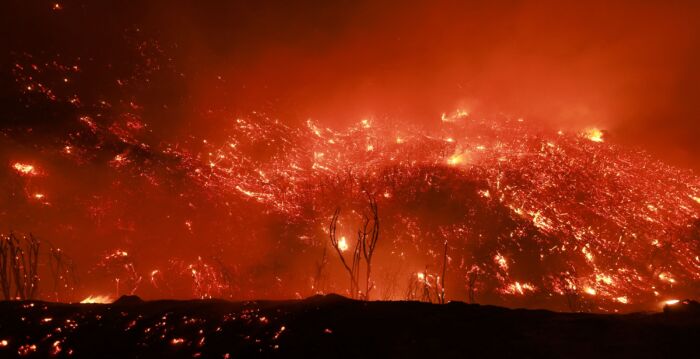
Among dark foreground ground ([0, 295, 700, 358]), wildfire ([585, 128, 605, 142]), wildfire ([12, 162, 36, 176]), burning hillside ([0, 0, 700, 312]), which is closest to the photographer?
dark foreground ground ([0, 295, 700, 358])

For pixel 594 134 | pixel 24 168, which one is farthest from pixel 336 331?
pixel 594 134

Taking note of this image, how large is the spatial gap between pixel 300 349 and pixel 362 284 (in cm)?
737

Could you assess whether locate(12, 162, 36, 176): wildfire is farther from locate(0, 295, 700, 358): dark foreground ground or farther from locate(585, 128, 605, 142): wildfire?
locate(585, 128, 605, 142): wildfire

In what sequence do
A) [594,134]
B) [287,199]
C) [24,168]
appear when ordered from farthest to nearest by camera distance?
[594,134]
[287,199]
[24,168]

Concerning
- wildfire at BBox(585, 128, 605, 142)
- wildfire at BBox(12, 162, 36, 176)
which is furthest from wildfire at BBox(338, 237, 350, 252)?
wildfire at BBox(585, 128, 605, 142)

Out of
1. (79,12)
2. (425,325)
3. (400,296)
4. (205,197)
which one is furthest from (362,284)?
(79,12)

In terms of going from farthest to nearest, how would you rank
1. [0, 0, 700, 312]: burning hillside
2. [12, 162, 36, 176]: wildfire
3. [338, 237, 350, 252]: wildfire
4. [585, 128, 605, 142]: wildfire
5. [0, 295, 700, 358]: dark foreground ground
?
[585, 128, 605, 142]: wildfire < [338, 237, 350, 252]: wildfire < [12, 162, 36, 176]: wildfire < [0, 0, 700, 312]: burning hillside < [0, 295, 700, 358]: dark foreground ground

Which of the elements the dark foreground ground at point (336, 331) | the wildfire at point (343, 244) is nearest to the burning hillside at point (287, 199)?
the wildfire at point (343, 244)

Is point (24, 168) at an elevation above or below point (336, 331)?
above

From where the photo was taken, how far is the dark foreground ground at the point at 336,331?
237 cm

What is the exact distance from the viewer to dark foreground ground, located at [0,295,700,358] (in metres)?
2.37

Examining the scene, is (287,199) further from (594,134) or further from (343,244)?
(594,134)

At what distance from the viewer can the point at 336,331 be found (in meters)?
2.53

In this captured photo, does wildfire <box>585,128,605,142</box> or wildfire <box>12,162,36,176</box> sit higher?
wildfire <box>585,128,605,142</box>
